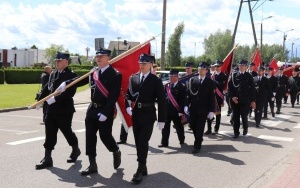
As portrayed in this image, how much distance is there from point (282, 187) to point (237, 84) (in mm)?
5476

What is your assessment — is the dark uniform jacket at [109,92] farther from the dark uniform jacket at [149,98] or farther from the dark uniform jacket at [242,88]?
the dark uniform jacket at [242,88]

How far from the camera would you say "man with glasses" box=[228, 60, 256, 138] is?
11.2 m

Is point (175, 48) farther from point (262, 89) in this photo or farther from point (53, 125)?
point (53, 125)

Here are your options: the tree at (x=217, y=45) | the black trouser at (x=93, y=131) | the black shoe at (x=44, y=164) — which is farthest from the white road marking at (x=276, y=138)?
the tree at (x=217, y=45)

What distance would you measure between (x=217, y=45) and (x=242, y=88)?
83.0m

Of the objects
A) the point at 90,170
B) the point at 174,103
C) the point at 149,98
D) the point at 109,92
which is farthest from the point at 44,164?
the point at 174,103

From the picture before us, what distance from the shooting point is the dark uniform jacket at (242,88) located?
11.2m

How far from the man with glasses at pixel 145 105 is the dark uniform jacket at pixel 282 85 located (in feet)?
40.7

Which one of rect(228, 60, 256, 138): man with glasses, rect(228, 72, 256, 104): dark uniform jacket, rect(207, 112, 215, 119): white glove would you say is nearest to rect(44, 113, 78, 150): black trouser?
rect(207, 112, 215, 119): white glove

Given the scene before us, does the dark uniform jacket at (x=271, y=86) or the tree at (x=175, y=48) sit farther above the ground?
the tree at (x=175, y=48)

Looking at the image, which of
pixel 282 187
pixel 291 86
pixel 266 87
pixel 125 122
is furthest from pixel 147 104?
pixel 291 86

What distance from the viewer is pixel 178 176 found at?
22.7 feet

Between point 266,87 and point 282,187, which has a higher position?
point 266,87

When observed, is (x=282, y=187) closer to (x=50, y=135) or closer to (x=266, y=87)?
(x=50, y=135)
